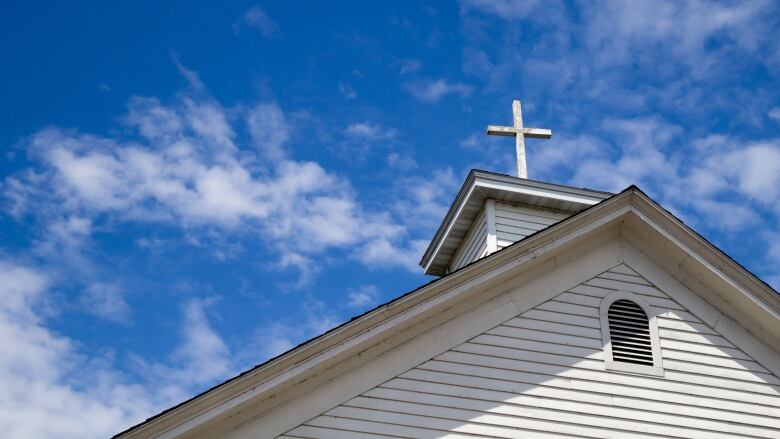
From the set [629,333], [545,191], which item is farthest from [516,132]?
[629,333]

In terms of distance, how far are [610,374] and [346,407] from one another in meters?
3.26

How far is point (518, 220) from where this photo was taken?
17.6 metres

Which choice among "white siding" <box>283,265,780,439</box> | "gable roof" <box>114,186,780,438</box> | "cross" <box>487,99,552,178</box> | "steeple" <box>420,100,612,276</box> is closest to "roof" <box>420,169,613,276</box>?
"steeple" <box>420,100,612,276</box>

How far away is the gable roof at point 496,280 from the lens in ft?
33.5

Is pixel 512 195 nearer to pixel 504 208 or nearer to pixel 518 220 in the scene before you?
pixel 504 208

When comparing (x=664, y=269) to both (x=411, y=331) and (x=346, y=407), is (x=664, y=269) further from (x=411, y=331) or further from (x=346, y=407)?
(x=346, y=407)

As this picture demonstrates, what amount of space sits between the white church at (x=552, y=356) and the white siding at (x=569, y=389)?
1 centimetres

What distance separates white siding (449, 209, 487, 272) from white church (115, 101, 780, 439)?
5.05 metres

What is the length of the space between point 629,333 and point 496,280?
1.81 metres

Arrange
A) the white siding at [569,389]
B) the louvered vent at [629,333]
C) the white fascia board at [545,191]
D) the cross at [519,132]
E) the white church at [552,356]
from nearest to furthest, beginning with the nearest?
the white church at [552,356] → the white siding at [569,389] → the louvered vent at [629,333] → the white fascia board at [545,191] → the cross at [519,132]

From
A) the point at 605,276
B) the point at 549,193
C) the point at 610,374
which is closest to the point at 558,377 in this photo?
the point at 610,374

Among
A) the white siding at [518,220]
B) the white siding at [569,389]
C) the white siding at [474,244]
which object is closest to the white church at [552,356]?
the white siding at [569,389]

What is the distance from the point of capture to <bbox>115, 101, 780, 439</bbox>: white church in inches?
417

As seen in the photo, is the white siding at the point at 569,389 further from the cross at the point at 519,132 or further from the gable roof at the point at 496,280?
the cross at the point at 519,132
